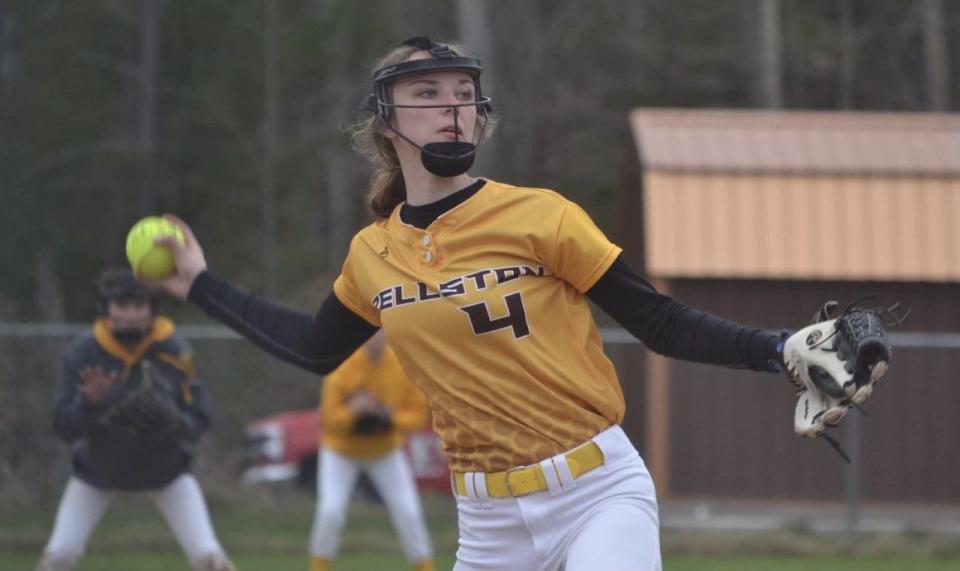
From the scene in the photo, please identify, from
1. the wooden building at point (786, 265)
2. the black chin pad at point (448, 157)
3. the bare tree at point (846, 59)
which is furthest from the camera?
the bare tree at point (846, 59)

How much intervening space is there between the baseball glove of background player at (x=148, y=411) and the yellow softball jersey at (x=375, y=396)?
6.59 ft

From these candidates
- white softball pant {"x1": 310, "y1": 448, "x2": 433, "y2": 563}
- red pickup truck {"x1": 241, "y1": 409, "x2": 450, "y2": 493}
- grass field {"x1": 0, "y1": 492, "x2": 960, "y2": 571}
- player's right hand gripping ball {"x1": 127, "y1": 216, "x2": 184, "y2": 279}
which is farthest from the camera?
red pickup truck {"x1": 241, "y1": 409, "x2": 450, "y2": 493}

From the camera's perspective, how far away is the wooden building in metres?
14.5

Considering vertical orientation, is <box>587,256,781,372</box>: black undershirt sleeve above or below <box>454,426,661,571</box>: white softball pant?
above

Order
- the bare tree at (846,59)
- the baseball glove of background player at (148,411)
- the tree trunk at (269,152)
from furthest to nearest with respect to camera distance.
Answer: the bare tree at (846,59)
the tree trunk at (269,152)
the baseball glove of background player at (148,411)

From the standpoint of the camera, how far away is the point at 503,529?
178 inches

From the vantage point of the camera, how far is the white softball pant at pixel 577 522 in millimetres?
4367

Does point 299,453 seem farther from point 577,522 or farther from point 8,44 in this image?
point 8,44

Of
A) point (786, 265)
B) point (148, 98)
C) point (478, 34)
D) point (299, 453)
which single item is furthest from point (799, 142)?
point (148, 98)

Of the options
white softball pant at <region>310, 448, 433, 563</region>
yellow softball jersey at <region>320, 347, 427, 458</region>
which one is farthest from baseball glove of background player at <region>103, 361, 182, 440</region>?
yellow softball jersey at <region>320, 347, 427, 458</region>

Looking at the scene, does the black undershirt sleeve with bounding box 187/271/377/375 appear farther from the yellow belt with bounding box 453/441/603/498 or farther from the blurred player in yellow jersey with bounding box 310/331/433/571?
the blurred player in yellow jersey with bounding box 310/331/433/571

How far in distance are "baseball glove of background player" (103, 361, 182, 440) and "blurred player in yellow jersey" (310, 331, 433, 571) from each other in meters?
1.95

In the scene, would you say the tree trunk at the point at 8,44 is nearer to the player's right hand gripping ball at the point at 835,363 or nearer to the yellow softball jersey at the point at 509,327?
the yellow softball jersey at the point at 509,327

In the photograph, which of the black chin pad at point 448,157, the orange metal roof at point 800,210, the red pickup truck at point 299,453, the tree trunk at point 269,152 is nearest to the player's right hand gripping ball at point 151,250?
the black chin pad at point 448,157
